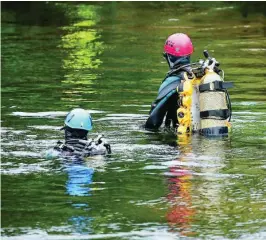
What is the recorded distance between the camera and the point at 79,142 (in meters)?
11.7

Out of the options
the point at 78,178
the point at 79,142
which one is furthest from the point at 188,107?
the point at 78,178

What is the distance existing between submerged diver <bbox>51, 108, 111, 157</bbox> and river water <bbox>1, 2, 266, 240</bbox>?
121 millimetres

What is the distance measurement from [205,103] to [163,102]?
2.40ft

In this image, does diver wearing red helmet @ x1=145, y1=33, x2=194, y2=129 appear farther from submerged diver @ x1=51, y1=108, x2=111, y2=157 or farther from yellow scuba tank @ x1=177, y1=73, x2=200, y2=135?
submerged diver @ x1=51, y1=108, x2=111, y2=157

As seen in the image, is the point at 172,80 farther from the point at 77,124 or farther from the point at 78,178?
the point at 78,178

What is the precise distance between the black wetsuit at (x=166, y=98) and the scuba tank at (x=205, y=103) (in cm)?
37

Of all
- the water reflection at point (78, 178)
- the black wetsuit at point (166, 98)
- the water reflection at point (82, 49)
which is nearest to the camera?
the water reflection at point (78, 178)

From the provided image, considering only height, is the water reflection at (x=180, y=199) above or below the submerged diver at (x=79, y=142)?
below

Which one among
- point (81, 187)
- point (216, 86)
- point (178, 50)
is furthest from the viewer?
point (178, 50)

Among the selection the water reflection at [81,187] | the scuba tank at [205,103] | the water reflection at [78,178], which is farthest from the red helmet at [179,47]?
the water reflection at [78,178]

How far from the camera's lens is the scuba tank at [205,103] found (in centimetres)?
1290

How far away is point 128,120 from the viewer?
565 inches

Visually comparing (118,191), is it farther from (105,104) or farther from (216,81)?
(105,104)

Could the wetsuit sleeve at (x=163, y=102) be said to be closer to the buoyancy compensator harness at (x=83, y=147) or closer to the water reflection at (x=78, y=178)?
the buoyancy compensator harness at (x=83, y=147)
